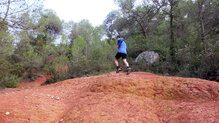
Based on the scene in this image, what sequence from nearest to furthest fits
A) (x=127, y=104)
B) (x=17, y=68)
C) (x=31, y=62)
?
(x=127, y=104) < (x=17, y=68) < (x=31, y=62)

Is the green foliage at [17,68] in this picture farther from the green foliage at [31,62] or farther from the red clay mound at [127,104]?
the red clay mound at [127,104]

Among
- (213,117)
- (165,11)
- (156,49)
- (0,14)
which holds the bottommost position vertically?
(213,117)

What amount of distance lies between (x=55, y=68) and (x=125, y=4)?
8518mm

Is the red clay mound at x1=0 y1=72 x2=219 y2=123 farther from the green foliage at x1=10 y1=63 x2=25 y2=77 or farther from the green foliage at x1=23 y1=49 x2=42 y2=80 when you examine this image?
the green foliage at x1=23 y1=49 x2=42 y2=80

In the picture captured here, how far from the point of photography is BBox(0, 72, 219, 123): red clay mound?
10.2ft

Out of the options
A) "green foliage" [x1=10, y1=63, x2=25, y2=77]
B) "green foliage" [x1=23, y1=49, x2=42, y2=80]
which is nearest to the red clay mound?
"green foliage" [x1=10, y1=63, x2=25, y2=77]

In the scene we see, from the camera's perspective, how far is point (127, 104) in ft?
12.0

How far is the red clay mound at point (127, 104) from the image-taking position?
311 centimetres

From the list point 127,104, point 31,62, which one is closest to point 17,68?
point 31,62

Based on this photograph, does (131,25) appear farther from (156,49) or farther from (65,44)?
(65,44)

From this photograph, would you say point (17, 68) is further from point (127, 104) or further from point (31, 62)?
A: point (127, 104)

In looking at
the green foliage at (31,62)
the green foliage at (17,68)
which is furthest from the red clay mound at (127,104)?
the green foliage at (31,62)

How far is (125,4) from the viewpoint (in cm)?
1506

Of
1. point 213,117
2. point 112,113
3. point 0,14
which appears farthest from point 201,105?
point 0,14
